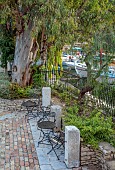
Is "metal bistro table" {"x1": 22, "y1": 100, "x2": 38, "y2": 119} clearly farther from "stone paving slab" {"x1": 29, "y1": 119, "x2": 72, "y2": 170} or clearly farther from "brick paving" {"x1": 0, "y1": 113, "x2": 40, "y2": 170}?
"stone paving slab" {"x1": 29, "y1": 119, "x2": 72, "y2": 170}

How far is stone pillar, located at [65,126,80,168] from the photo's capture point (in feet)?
16.4

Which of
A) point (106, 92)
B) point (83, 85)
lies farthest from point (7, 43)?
point (106, 92)

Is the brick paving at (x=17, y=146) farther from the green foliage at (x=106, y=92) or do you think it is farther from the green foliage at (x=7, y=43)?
the green foliage at (x=7, y=43)

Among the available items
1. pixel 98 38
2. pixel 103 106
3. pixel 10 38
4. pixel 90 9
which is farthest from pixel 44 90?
pixel 10 38

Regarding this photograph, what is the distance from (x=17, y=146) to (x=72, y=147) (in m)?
1.77

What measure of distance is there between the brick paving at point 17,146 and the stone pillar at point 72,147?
0.74 metres

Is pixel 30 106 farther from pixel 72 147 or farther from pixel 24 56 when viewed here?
pixel 24 56

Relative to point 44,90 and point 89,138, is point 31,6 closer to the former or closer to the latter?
point 44,90

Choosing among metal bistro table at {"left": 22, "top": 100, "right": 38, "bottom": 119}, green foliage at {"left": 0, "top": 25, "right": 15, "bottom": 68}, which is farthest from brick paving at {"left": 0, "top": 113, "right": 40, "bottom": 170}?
green foliage at {"left": 0, "top": 25, "right": 15, "bottom": 68}

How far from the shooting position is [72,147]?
5.02 meters

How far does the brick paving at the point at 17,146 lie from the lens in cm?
513

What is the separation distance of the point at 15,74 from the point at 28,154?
7740mm

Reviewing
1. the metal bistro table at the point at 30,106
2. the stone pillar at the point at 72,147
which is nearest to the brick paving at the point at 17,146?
the metal bistro table at the point at 30,106

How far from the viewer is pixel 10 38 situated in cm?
1443
